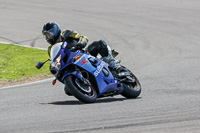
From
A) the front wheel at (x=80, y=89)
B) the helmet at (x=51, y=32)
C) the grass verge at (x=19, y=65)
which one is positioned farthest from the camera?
the grass verge at (x=19, y=65)

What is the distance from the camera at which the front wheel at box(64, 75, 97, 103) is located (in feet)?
24.8

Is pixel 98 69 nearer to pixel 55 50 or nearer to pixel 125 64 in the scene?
pixel 55 50

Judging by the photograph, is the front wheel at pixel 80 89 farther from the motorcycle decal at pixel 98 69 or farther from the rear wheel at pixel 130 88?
the rear wheel at pixel 130 88

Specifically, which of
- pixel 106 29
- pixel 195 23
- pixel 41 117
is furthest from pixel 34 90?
pixel 195 23

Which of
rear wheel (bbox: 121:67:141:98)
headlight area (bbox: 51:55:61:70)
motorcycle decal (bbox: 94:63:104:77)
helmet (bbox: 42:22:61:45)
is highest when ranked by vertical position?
helmet (bbox: 42:22:61:45)

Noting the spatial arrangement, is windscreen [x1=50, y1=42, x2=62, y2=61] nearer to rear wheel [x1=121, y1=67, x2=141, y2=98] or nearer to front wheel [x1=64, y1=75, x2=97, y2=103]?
front wheel [x1=64, y1=75, x2=97, y2=103]

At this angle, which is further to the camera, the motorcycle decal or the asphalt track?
the motorcycle decal

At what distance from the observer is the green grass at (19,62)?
42.9 feet

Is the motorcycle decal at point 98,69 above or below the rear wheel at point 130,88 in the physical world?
above

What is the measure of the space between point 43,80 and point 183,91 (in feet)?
14.2

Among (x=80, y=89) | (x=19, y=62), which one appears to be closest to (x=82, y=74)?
(x=80, y=89)

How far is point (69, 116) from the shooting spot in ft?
22.4

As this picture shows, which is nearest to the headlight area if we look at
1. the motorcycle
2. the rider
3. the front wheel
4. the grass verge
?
the motorcycle

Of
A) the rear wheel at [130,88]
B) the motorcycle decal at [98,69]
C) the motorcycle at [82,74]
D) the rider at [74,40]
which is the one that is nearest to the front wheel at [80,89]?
the motorcycle at [82,74]
